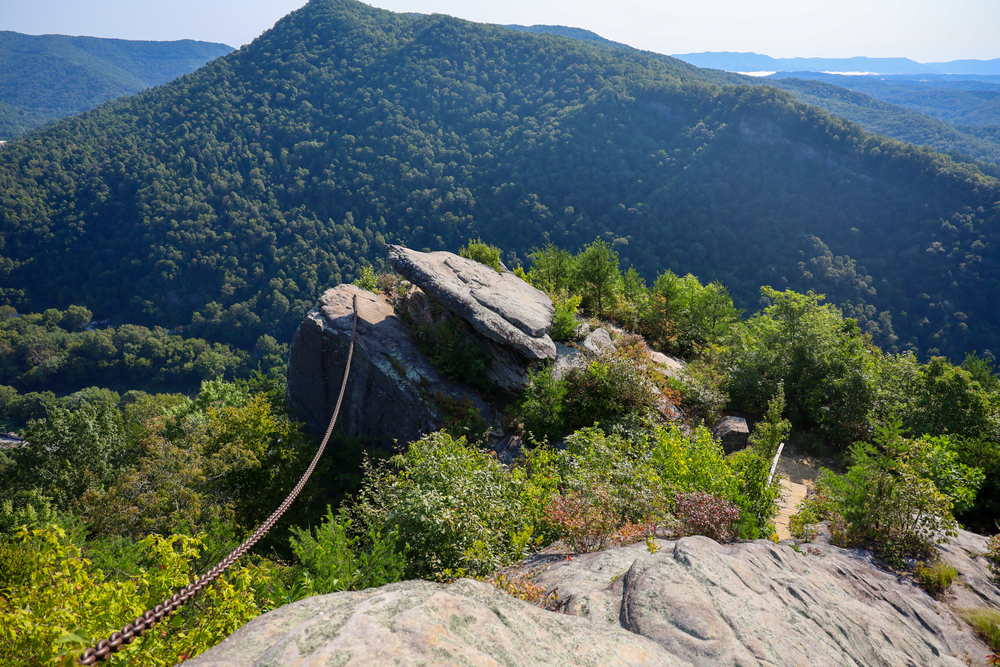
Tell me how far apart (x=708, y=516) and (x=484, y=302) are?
27.4 feet

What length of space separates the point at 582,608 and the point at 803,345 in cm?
1095

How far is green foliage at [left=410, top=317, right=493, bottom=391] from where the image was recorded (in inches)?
499

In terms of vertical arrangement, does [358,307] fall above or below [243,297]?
above

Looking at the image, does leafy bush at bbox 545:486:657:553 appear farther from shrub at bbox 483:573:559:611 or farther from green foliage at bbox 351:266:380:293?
green foliage at bbox 351:266:380:293

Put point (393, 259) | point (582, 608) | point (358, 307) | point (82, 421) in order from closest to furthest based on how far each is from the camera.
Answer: point (582, 608)
point (393, 259)
point (358, 307)
point (82, 421)

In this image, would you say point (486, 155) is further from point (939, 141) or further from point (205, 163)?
point (939, 141)

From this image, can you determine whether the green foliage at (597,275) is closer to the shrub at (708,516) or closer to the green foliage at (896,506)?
the green foliage at (896,506)

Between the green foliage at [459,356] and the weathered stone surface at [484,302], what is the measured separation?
54cm

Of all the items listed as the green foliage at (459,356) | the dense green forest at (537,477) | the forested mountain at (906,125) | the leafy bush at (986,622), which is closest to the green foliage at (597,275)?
the dense green forest at (537,477)

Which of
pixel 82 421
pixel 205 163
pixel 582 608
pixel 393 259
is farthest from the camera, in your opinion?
pixel 205 163

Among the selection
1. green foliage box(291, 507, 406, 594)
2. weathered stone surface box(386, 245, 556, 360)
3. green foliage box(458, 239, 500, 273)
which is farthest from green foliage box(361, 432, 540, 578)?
green foliage box(458, 239, 500, 273)

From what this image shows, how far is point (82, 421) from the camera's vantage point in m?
18.3

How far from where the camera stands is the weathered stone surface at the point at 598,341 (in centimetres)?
1319

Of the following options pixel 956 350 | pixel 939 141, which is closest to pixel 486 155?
pixel 956 350
